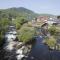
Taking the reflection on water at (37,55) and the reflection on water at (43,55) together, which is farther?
the reflection on water at (43,55)

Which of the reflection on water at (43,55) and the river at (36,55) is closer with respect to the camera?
the river at (36,55)

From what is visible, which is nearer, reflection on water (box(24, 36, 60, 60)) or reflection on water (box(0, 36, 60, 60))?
reflection on water (box(0, 36, 60, 60))

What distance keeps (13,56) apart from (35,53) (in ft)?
16.3

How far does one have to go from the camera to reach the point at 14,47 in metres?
33.7

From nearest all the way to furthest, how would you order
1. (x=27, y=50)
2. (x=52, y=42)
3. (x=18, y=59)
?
1. (x=18, y=59)
2. (x=27, y=50)
3. (x=52, y=42)

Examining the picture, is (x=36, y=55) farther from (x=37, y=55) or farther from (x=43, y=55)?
(x=43, y=55)

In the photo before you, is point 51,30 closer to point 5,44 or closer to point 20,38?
point 20,38

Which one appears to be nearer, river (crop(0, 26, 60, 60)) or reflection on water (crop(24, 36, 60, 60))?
river (crop(0, 26, 60, 60))

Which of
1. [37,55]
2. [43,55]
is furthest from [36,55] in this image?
[43,55]

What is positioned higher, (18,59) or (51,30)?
(51,30)

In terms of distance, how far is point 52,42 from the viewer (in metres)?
35.5

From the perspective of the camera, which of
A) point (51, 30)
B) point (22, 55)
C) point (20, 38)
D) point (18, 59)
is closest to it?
point (18, 59)

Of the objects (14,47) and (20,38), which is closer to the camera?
(14,47)

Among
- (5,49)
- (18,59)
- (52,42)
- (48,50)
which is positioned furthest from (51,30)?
(18,59)
